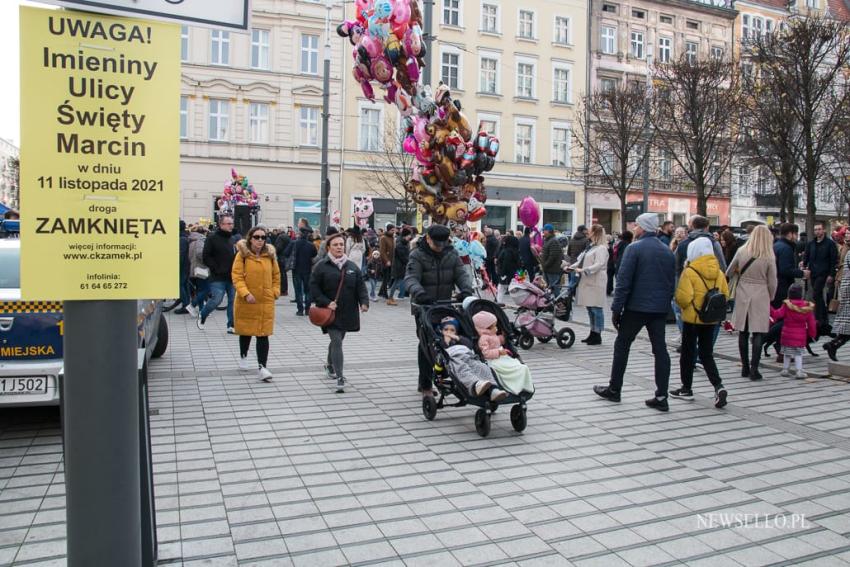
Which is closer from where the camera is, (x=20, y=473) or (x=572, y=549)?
(x=572, y=549)

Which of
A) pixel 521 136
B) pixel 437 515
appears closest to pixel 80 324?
pixel 437 515

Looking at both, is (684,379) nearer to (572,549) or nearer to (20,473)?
(572,549)

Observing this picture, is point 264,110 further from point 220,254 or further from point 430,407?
point 430,407

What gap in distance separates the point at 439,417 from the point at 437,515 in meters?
2.54

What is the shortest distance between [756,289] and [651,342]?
2.37 meters

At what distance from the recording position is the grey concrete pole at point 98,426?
2230 mm

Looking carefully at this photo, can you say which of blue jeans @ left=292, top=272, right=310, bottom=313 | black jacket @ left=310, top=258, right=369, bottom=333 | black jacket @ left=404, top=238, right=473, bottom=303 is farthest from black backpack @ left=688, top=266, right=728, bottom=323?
blue jeans @ left=292, top=272, right=310, bottom=313

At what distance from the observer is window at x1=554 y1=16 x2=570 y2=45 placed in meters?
43.4

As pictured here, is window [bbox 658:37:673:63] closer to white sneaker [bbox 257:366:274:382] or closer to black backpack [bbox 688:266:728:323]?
black backpack [bbox 688:266:728:323]

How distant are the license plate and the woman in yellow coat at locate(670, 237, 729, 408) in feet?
20.3

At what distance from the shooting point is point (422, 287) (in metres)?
7.62

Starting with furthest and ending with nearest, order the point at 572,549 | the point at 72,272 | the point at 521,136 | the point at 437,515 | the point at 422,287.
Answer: the point at 521,136 < the point at 422,287 < the point at 437,515 < the point at 572,549 < the point at 72,272

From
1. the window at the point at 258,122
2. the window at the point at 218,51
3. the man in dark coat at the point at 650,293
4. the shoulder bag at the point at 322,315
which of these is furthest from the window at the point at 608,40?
the shoulder bag at the point at 322,315

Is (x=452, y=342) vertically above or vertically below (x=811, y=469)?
above
